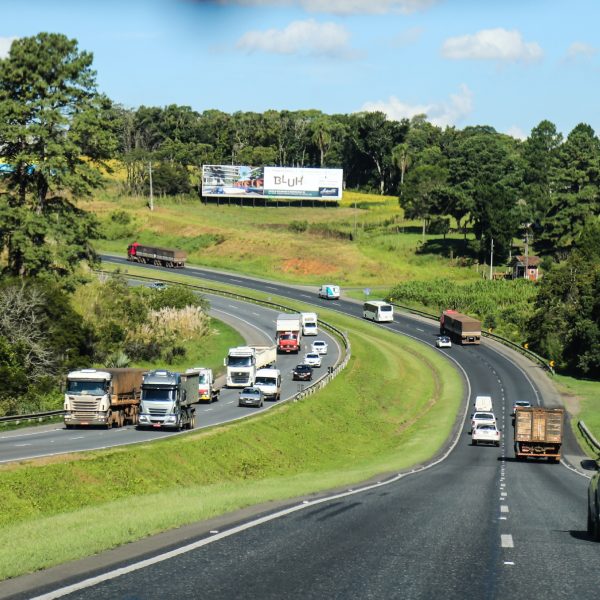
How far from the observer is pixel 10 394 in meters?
62.0

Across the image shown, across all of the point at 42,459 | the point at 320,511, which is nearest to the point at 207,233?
the point at 42,459

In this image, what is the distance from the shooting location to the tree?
78.1m

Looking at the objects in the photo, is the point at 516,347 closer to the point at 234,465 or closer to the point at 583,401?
the point at 583,401

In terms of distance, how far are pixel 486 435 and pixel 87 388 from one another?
26276mm

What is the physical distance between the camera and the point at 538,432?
5662 centimetres

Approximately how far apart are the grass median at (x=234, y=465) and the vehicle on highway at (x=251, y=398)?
5.62ft

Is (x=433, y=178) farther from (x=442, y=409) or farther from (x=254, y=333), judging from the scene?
(x=442, y=409)

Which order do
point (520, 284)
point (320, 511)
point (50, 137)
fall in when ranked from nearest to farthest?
point (320, 511)
point (50, 137)
point (520, 284)

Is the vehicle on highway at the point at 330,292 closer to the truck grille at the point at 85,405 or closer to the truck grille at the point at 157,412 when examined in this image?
the truck grille at the point at 157,412

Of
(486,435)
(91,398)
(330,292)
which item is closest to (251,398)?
(486,435)

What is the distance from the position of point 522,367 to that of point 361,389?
27.2m

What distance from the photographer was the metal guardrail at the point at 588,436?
67.5m

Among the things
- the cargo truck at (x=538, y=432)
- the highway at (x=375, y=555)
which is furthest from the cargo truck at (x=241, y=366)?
the highway at (x=375, y=555)

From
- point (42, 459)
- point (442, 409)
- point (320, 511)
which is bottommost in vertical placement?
point (442, 409)
